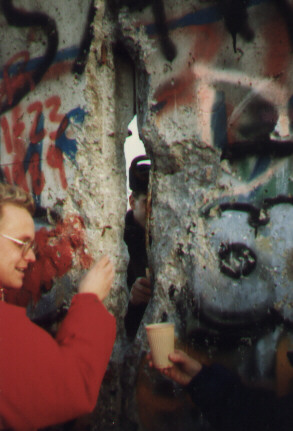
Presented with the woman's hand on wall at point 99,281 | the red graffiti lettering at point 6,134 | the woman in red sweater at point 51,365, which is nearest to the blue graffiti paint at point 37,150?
the red graffiti lettering at point 6,134

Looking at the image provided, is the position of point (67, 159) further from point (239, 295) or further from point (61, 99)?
point (239, 295)

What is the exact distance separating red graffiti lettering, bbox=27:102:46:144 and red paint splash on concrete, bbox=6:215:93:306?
0.45 meters

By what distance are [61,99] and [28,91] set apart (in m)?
0.25

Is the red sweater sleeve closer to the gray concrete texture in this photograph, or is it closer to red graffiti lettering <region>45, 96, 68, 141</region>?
the gray concrete texture

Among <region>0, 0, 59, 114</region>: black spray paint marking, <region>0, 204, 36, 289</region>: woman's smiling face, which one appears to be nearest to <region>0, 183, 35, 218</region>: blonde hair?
<region>0, 204, 36, 289</region>: woman's smiling face

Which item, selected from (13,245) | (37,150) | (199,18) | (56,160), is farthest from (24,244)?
(199,18)

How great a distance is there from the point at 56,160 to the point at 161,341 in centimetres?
108

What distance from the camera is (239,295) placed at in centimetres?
189

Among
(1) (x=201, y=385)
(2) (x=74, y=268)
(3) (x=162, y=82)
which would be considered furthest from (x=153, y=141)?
(1) (x=201, y=385)

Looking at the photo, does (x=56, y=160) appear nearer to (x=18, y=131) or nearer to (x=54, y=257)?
(x=18, y=131)

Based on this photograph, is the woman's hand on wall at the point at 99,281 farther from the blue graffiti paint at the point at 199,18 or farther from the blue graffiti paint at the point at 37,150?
the blue graffiti paint at the point at 199,18

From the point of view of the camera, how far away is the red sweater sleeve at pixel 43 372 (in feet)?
4.58

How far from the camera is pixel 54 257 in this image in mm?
2355

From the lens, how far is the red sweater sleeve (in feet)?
4.58
